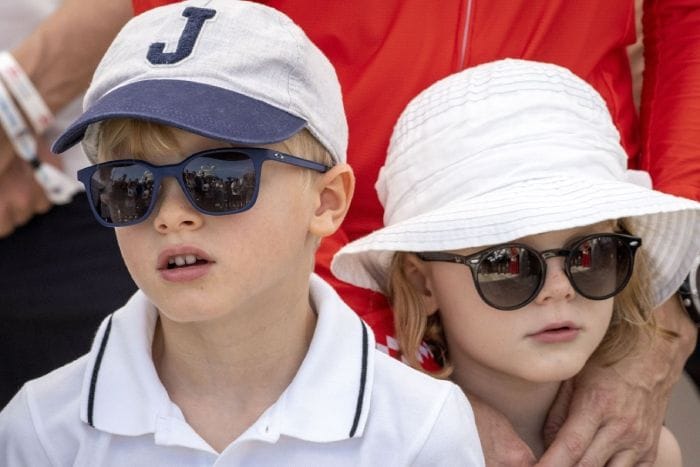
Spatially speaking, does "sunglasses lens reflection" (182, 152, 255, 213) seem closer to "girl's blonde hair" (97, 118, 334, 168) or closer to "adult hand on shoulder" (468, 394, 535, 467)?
"girl's blonde hair" (97, 118, 334, 168)

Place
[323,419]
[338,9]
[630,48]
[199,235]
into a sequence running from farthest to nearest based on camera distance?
[630,48]
[338,9]
[323,419]
[199,235]

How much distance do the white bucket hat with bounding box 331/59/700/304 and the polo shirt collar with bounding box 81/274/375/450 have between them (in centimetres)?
28

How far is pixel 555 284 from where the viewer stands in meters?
1.89

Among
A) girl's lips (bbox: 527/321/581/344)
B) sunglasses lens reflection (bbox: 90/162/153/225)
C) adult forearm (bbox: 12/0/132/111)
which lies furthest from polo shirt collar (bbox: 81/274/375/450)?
adult forearm (bbox: 12/0/132/111)

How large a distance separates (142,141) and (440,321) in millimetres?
802

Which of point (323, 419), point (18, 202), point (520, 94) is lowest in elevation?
point (18, 202)

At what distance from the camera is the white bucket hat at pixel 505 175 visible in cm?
187

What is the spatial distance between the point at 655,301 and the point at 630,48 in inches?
24.3

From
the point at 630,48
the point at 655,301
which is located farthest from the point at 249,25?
the point at 630,48

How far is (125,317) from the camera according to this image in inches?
68.4

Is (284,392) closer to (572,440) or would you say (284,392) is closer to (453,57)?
(572,440)

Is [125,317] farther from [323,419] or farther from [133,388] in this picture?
[323,419]

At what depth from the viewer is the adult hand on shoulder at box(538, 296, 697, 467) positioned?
199cm

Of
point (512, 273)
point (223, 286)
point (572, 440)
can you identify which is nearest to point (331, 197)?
point (223, 286)
